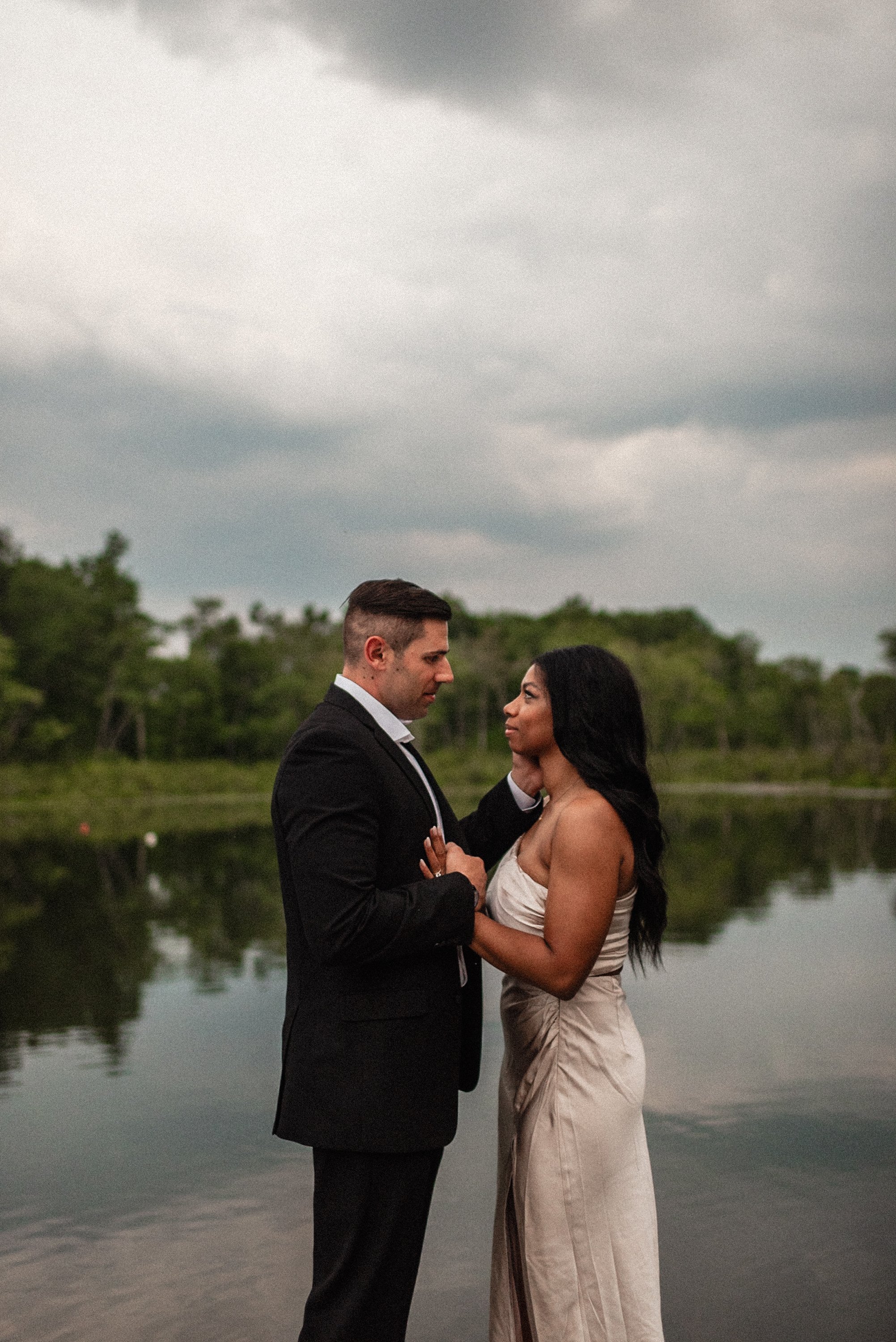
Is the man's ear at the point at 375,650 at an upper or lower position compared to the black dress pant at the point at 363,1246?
upper

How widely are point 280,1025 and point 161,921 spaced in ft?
16.4

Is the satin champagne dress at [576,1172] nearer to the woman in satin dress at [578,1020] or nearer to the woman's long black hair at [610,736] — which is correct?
the woman in satin dress at [578,1020]

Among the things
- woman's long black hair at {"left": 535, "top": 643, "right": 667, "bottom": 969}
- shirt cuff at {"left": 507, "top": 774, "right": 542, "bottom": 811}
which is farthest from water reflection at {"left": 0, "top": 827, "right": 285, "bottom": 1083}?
woman's long black hair at {"left": 535, "top": 643, "right": 667, "bottom": 969}

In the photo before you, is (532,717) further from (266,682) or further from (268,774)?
(266,682)

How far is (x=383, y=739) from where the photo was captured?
300 centimetres

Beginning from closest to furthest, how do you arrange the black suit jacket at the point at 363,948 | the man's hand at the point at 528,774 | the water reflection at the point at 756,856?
the black suit jacket at the point at 363,948 → the man's hand at the point at 528,774 → the water reflection at the point at 756,856

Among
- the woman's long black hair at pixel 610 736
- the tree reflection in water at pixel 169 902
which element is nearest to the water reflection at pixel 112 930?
the tree reflection in water at pixel 169 902

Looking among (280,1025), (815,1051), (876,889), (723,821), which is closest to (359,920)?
(815,1051)

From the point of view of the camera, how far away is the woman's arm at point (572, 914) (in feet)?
9.67

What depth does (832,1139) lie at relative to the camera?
225 inches

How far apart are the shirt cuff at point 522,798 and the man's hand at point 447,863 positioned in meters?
0.53

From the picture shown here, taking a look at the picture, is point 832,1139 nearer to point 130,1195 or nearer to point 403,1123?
point 130,1195

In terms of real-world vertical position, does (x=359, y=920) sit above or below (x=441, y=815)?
below

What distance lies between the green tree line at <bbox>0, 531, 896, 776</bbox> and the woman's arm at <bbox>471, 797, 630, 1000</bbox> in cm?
4467
